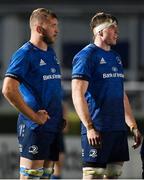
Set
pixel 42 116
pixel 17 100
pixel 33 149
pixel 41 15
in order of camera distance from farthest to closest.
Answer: pixel 41 15
pixel 33 149
pixel 42 116
pixel 17 100

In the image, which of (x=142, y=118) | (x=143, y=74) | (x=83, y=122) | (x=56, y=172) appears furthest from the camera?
(x=143, y=74)

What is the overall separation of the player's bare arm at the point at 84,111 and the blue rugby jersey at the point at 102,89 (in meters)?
0.12

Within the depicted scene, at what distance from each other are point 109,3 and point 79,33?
3.83 feet

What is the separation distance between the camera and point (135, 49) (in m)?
23.6

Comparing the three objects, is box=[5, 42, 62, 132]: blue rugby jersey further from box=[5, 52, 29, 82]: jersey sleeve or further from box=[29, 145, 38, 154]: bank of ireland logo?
box=[29, 145, 38, 154]: bank of ireland logo

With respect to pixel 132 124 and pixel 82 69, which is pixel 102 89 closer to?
pixel 82 69

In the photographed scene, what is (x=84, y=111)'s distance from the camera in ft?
26.1

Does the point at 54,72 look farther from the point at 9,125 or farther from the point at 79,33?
the point at 79,33

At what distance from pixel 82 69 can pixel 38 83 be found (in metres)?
0.43

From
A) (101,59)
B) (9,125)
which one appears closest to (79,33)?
(9,125)

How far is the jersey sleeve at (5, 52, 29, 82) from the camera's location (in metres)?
7.92

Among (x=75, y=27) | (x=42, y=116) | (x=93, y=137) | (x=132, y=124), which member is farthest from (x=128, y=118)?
(x=75, y=27)

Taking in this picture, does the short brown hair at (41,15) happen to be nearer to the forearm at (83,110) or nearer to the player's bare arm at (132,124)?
the forearm at (83,110)

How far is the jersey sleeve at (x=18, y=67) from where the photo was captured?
792 cm
